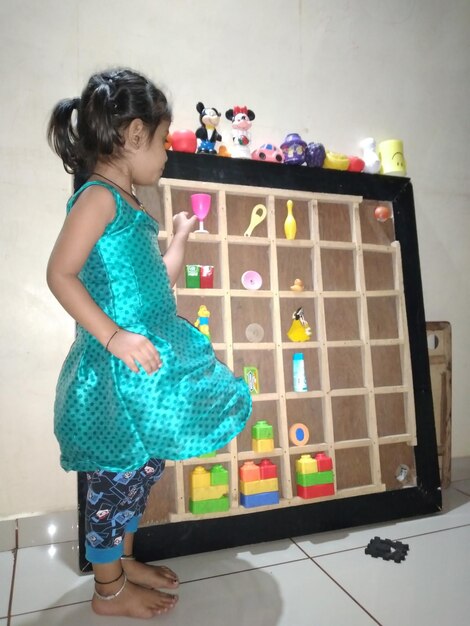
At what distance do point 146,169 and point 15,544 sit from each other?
3.92 ft

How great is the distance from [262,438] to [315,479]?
0.23 metres

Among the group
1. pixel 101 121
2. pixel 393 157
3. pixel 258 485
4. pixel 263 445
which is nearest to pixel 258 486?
pixel 258 485

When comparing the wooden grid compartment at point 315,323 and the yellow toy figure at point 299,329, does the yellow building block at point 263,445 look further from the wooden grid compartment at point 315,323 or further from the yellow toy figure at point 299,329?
the yellow toy figure at point 299,329

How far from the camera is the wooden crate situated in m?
1.81

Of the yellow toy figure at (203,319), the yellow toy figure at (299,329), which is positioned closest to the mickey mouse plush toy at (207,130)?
the yellow toy figure at (203,319)

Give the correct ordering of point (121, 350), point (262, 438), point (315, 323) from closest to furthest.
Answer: point (121, 350) < point (262, 438) < point (315, 323)

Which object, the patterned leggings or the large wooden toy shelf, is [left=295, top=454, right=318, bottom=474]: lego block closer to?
the large wooden toy shelf

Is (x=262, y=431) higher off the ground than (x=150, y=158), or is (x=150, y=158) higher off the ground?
(x=150, y=158)

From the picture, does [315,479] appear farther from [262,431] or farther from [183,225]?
[183,225]

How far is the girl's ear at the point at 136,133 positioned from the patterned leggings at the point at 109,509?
732 mm

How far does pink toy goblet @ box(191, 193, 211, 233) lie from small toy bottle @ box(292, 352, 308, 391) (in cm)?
55

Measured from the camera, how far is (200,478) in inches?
51.7

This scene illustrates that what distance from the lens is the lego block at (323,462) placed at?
4.72 feet

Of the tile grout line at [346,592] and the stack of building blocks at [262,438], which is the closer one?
the tile grout line at [346,592]
